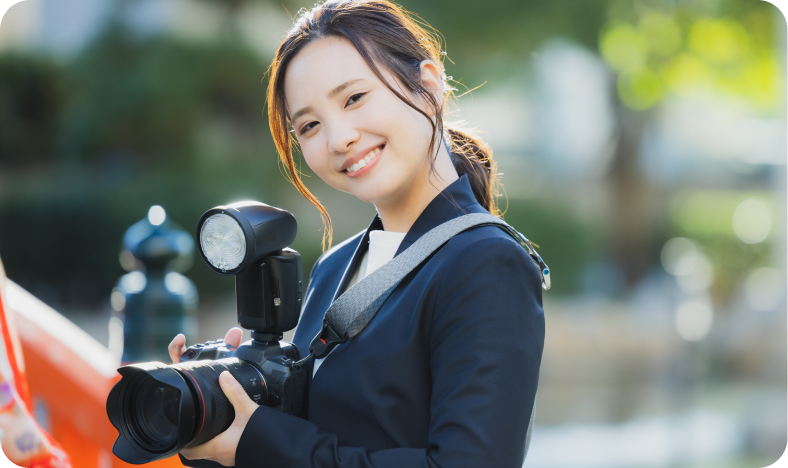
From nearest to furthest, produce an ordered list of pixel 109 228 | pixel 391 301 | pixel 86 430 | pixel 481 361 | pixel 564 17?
pixel 481 361 < pixel 391 301 < pixel 86 430 < pixel 109 228 < pixel 564 17

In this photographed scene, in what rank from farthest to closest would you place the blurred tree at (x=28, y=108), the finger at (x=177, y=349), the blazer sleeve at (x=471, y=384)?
the blurred tree at (x=28, y=108), the finger at (x=177, y=349), the blazer sleeve at (x=471, y=384)

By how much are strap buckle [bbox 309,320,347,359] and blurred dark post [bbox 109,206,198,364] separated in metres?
1.10

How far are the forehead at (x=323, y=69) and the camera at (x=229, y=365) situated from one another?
23 cm

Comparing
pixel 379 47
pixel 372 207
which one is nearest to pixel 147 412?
pixel 379 47

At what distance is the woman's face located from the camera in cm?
130

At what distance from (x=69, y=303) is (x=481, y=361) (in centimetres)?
658

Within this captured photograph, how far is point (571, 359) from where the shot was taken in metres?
6.77

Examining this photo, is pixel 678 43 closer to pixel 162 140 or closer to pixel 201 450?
pixel 162 140

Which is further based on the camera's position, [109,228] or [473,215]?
[109,228]

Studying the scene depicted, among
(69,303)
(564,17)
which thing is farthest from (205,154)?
(564,17)

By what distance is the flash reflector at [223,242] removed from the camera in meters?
1.29

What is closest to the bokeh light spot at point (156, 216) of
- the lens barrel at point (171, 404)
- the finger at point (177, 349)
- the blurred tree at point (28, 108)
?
the finger at point (177, 349)

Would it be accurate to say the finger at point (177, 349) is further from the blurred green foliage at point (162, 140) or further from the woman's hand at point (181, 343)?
the blurred green foliage at point (162, 140)

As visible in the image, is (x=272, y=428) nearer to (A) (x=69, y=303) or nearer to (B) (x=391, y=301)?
(B) (x=391, y=301)
